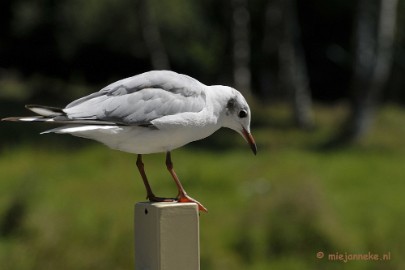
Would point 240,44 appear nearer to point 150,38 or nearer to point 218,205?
point 150,38

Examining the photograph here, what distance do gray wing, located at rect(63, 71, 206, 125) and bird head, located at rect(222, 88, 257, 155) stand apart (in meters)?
0.12

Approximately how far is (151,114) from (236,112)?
397 mm

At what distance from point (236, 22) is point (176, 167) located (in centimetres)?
973

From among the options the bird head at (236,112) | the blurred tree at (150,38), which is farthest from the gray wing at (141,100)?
the blurred tree at (150,38)

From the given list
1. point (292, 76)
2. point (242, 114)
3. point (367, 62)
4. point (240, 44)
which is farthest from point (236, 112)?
point (240, 44)

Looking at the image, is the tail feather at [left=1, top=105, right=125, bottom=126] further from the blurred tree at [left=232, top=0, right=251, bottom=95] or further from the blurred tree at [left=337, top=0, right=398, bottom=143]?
the blurred tree at [left=232, top=0, right=251, bottom=95]

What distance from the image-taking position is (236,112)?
159 inches

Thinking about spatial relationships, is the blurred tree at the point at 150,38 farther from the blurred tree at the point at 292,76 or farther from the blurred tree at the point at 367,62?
the blurred tree at the point at 367,62

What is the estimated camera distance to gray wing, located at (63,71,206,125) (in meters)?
3.80

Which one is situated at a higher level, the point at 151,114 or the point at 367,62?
the point at 367,62

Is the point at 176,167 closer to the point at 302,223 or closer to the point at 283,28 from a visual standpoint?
the point at 302,223

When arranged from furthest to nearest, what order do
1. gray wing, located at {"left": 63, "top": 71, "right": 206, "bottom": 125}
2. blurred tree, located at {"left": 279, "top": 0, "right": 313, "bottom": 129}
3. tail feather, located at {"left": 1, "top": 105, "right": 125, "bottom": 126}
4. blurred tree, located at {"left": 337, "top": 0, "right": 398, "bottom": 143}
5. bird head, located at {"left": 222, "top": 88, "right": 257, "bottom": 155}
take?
blurred tree, located at {"left": 279, "top": 0, "right": 313, "bottom": 129}
blurred tree, located at {"left": 337, "top": 0, "right": 398, "bottom": 143}
bird head, located at {"left": 222, "top": 88, "right": 257, "bottom": 155}
gray wing, located at {"left": 63, "top": 71, "right": 206, "bottom": 125}
tail feather, located at {"left": 1, "top": 105, "right": 125, "bottom": 126}

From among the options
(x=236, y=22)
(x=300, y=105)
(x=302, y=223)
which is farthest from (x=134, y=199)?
(x=236, y=22)

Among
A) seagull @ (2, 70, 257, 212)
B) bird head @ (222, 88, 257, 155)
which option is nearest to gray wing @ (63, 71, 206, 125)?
seagull @ (2, 70, 257, 212)
